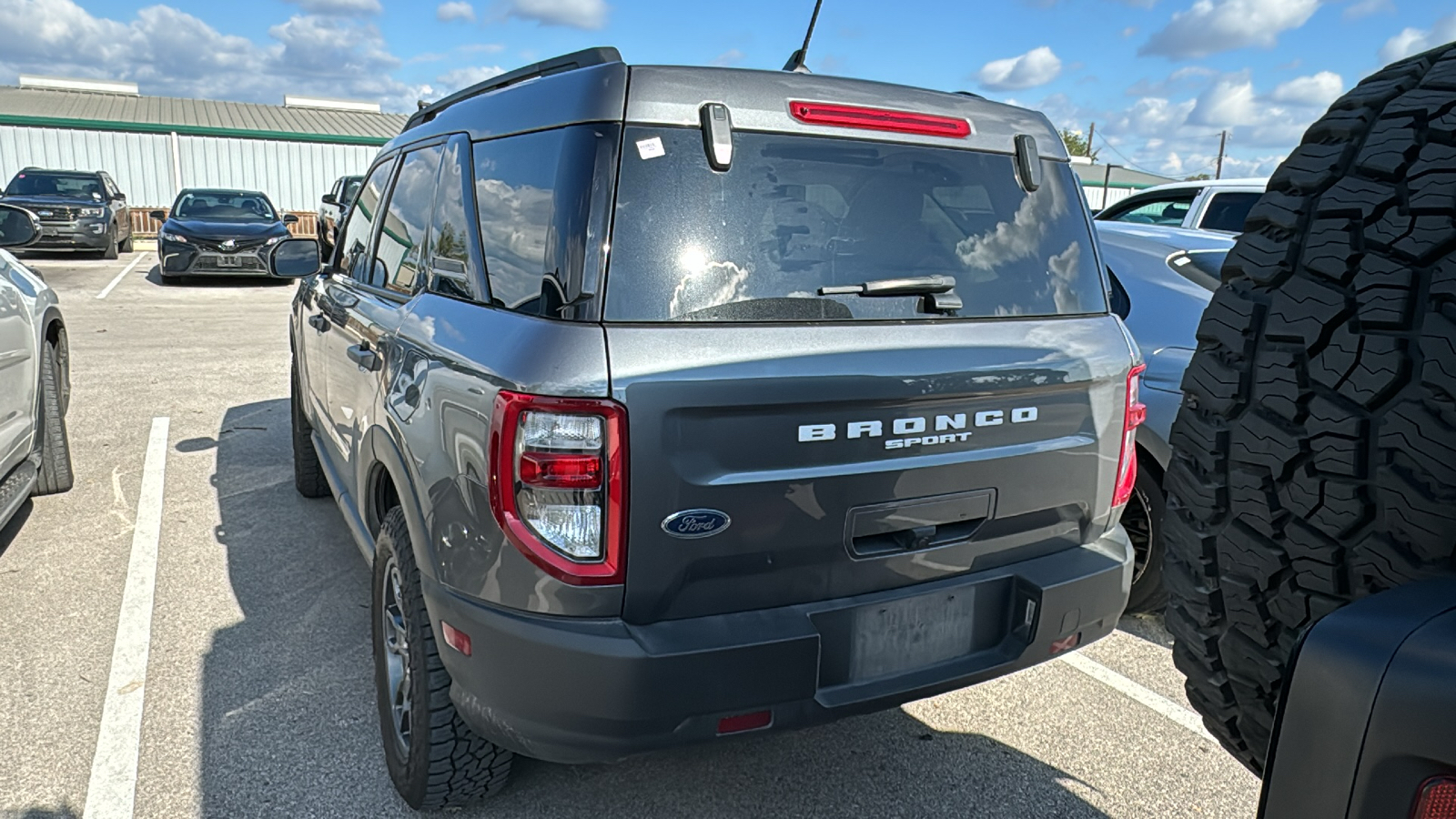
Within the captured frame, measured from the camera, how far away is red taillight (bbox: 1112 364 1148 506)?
2664 mm

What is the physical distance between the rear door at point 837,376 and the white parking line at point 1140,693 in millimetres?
1091

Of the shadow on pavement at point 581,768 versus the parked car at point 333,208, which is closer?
the shadow on pavement at point 581,768

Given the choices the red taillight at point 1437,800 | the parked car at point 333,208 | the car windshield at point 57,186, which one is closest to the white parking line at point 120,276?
the car windshield at point 57,186

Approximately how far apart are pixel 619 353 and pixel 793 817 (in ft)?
4.79

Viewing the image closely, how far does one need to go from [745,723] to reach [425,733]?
34.4 inches

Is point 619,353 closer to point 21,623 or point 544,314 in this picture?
point 544,314

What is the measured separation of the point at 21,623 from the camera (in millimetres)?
3637

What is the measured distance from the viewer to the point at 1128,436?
8.86ft

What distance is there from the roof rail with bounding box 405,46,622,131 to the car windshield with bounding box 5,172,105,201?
18.9 meters

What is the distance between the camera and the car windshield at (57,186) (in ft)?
59.8

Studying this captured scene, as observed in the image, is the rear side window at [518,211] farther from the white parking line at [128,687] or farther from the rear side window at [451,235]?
the white parking line at [128,687]

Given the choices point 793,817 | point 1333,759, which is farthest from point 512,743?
point 1333,759

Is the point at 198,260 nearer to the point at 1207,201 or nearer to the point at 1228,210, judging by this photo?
the point at 1207,201

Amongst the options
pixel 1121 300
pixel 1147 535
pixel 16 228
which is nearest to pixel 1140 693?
pixel 1147 535
